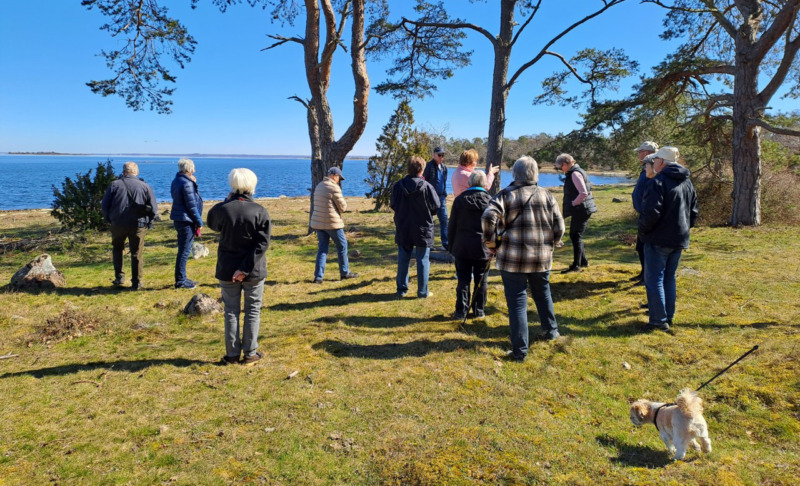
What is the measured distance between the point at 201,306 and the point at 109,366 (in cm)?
152

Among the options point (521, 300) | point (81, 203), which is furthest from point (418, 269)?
point (81, 203)

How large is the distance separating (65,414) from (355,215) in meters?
13.6

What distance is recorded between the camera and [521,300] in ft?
13.1

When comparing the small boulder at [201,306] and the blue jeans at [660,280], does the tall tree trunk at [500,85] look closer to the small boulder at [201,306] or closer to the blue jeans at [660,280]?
the blue jeans at [660,280]

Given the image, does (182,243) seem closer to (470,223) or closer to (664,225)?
(470,223)

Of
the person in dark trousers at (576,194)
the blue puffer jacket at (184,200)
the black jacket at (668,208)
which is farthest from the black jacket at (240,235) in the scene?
the person in dark trousers at (576,194)

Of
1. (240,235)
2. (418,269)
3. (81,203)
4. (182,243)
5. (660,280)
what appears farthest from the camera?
(81,203)

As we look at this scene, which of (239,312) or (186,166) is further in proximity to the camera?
(186,166)

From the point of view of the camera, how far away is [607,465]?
106 inches

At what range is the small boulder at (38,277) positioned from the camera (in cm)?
653

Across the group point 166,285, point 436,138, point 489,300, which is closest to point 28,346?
point 166,285

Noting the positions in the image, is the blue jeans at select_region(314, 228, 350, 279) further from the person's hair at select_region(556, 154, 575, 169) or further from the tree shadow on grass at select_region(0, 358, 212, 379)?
the person's hair at select_region(556, 154, 575, 169)

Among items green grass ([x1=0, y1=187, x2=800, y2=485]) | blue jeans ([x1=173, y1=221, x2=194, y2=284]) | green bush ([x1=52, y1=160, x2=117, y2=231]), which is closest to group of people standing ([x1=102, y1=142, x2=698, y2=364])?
blue jeans ([x1=173, y1=221, x2=194, y2=284])

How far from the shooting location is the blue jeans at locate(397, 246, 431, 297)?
232 inches
